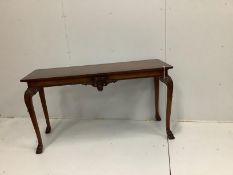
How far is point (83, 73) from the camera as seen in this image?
167cm

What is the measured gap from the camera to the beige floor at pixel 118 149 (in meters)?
1.54

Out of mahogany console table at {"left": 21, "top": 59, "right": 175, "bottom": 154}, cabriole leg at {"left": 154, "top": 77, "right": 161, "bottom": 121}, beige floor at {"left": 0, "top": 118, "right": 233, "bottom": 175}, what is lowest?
beige floor at {"left": 0, "top": 118, "right": 233, "bottom": 175}

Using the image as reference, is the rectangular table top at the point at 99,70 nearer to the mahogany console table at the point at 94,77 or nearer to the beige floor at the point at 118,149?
the mahogany console table at the point at 94,77

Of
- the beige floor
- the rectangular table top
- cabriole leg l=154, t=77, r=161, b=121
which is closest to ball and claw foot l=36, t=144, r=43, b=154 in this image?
the beige floor

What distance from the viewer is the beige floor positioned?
60.7 inches

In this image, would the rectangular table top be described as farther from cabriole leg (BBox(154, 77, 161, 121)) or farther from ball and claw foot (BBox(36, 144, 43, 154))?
ball and claw foot (BBox(36, 144, 43, 154))

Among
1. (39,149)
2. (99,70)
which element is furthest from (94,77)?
(39,149)

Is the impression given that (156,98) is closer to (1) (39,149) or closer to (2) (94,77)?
(2) (94,77)

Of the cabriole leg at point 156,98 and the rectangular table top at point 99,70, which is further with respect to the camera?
the cabriole leg at point 156,98

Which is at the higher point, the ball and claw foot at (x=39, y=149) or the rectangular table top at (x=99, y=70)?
the rectangular table top at (x=99, y=70)

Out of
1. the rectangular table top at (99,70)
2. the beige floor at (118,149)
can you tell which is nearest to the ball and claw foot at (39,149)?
the beige floor at (118,149)

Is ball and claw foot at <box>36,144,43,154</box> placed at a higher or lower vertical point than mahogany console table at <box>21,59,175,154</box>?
lower

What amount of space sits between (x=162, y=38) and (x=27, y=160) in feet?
4.33

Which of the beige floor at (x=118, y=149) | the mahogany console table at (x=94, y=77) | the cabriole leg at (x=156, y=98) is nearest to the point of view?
the beige floor at (x=118, y=149)
